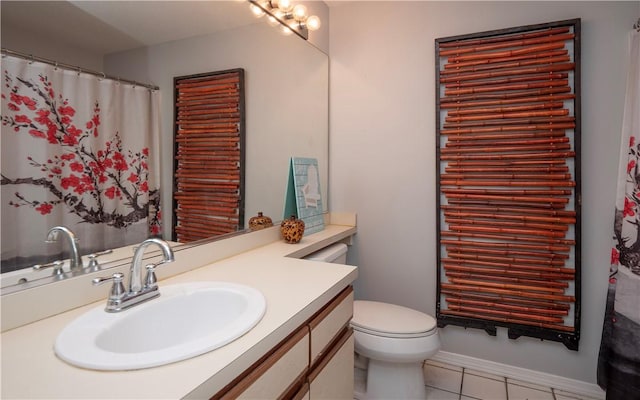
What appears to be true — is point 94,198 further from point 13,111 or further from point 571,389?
point 571,389

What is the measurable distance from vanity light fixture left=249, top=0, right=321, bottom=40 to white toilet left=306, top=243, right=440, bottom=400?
130 cm

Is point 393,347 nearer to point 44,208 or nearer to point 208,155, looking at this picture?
point 208,155

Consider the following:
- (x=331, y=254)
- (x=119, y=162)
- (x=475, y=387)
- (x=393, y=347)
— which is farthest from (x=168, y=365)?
(x=475, y=387)

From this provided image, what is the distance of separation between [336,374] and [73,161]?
109 centimetres

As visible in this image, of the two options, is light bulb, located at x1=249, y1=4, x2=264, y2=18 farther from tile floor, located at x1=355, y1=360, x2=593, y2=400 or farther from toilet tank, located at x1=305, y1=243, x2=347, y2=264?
tile floor, located at x1=355, y1=360, x2=593, y2=400

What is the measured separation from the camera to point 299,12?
1951 mm

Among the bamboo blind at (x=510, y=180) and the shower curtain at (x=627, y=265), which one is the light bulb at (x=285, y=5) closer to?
the bamboo blind at (x=510, y=180)

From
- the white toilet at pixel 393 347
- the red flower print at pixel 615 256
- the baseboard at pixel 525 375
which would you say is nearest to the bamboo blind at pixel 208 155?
the white toilet at pixel 393 347

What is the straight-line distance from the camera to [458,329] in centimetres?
206

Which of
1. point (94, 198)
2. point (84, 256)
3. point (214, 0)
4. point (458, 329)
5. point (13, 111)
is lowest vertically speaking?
point (458, 329)

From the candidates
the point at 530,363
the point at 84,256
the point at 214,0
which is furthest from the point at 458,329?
the point at 214,0

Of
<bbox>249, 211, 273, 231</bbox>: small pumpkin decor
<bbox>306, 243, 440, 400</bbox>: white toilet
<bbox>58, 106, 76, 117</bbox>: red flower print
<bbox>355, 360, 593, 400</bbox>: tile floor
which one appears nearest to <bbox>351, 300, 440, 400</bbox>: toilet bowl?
<bbox>306, 243, 440, 400</bbox>: white toilet

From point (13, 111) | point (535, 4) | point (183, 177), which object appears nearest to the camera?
point (13, 111)

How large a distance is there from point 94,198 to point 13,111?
0.97 ft
